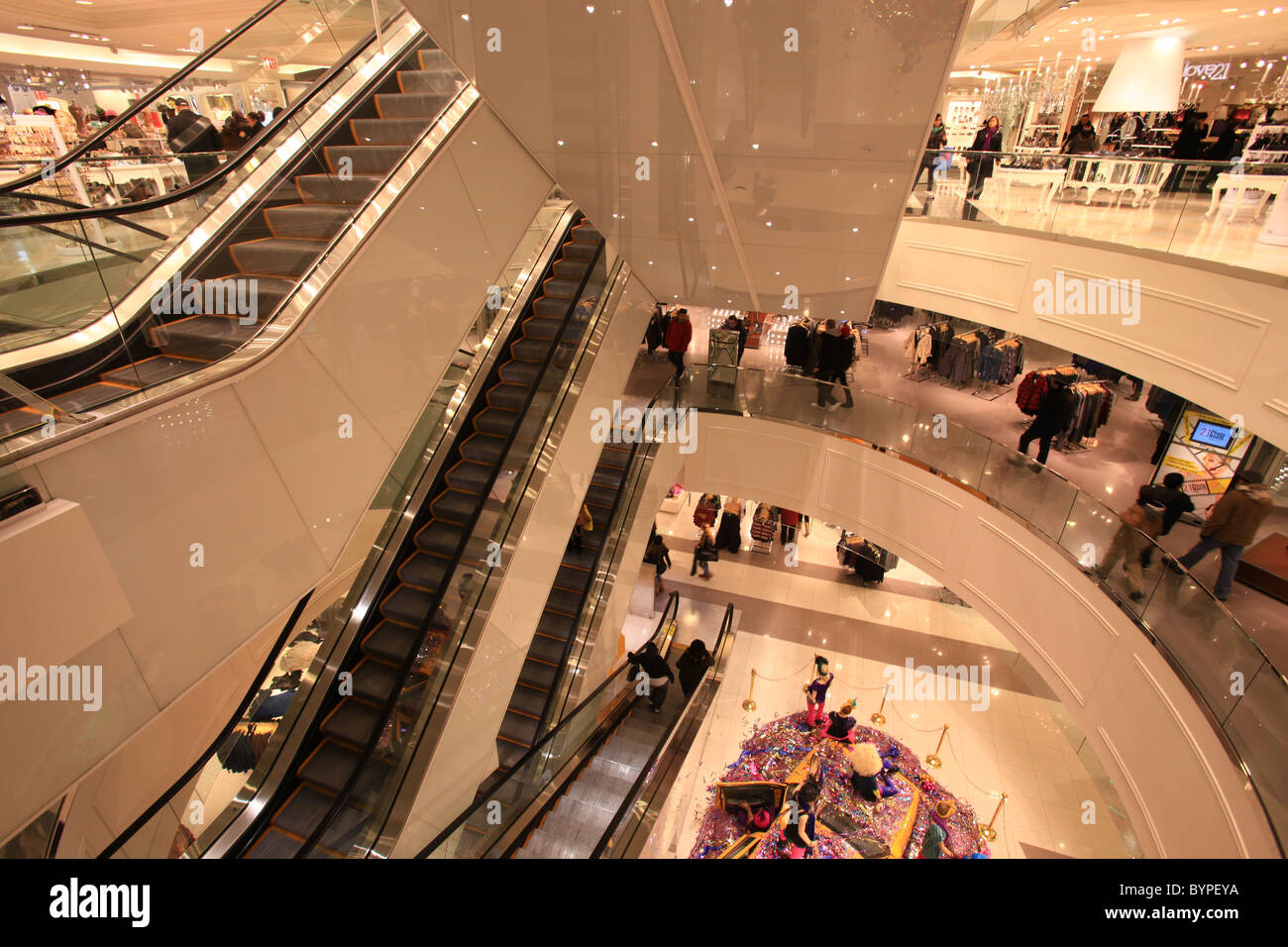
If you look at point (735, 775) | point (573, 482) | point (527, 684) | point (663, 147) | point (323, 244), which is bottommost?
point (735, 775)

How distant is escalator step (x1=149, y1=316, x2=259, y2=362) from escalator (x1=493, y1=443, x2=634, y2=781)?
3691 millimetres

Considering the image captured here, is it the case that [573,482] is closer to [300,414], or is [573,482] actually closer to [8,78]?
[300,414]

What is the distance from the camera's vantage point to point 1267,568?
18.3 feet

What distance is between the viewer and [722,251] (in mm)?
5133

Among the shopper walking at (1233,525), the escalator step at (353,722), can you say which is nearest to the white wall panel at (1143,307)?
the shopper walking at (1233,525)

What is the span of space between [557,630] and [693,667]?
2.42 meters

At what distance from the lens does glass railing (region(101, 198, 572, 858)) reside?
4.49 meters

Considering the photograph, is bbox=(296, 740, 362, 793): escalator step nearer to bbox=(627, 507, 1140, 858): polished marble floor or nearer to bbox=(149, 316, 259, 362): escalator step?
bbox=(149, 316, 259, 362): escalator step

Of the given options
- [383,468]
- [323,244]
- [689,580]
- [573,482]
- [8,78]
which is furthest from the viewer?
[689,580]

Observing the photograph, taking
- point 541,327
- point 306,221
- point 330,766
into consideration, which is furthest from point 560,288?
point 330,766

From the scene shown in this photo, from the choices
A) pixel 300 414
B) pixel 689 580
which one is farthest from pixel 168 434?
pixel 689 580

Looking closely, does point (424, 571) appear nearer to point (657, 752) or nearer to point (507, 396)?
point (507, 396)

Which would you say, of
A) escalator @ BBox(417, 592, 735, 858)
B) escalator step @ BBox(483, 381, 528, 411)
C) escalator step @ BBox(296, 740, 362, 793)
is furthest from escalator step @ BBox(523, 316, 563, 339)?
escalator step @ BBox(296, 740, 362, 793)
